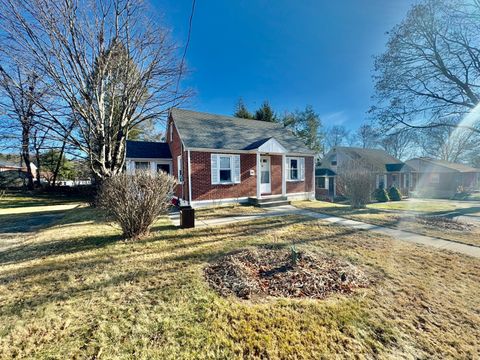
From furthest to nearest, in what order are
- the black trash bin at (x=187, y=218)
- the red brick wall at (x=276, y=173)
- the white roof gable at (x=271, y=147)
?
the red brick wall at (x=276, y=173) → the white roof gable at (x=271, y=147) → the black trash bin at (x=187, y=218)

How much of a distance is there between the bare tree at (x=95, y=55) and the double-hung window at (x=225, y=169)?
5100mm

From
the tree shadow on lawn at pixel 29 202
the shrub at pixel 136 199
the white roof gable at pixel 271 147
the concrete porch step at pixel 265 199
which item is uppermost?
the white roof gable at pixel 271 147

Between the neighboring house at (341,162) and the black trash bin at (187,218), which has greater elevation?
the neighboring house at (341,162)

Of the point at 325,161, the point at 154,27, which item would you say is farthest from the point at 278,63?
the point at 325,161

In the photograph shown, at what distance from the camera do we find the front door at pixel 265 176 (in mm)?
13234

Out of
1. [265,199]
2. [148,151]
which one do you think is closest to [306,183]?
[265,199]

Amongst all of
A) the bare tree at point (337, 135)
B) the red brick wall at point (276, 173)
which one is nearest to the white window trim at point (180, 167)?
the red brick wall at point (276, 173)

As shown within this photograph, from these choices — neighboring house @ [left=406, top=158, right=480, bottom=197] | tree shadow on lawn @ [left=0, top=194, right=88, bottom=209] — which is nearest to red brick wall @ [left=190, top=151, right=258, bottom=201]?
tree shadow on lawn @ [left=0, top=194, right=88, bottom=209]

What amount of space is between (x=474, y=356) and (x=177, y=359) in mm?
3337

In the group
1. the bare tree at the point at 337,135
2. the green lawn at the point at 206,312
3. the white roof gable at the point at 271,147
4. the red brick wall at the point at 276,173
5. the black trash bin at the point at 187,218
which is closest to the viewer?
the green lawn at the point at 206,312

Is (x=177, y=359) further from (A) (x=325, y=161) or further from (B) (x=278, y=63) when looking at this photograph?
(A) (x=325, y=161)

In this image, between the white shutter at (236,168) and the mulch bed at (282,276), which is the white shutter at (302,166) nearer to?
the white shutter at (236,168)

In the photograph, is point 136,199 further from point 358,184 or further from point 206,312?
point 358,184

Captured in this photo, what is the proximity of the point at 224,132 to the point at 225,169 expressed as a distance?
9.56 ft
